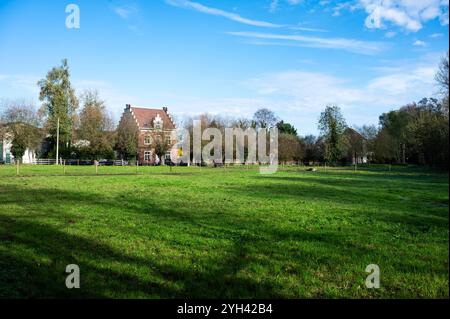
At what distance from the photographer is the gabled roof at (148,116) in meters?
90.7

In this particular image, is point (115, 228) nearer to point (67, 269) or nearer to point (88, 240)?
point (88, 240)

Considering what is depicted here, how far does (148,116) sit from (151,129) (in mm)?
11379

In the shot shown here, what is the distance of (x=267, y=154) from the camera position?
83812 mm

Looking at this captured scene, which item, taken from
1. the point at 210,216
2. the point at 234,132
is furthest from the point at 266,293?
the point at 234,132

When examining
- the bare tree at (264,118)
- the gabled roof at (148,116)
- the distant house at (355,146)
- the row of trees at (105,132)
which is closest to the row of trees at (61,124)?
the row of trees at (105,132)

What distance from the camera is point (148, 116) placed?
93125mm

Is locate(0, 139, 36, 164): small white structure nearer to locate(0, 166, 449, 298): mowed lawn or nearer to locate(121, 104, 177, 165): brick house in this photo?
locate(121, 104, 177, 165): brick house

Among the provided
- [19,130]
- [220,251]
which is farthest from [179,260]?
[19,130]

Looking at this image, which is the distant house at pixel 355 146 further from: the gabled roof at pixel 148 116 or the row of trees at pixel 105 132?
the gabled roof at pixel 148 116

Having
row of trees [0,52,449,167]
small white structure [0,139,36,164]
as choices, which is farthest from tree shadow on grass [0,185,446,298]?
small white structure [0,139,36,164]

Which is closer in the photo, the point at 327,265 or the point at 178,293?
the point at 178,293

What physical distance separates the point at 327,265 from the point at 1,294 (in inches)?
199

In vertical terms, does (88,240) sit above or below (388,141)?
below

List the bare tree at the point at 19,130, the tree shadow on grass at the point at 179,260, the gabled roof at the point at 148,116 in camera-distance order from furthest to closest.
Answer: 1. the gabled roof at the point at 148,116
2. the bare tree at the point at 19,130
3. the tree shadow on grass at the point at 179,260
